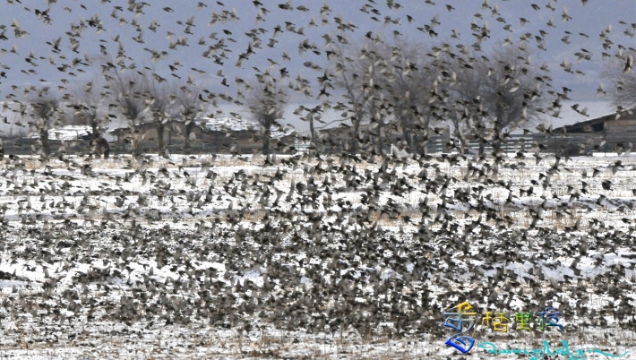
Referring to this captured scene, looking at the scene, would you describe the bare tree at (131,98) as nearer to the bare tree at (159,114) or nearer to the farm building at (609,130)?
the bare tree at (159,114)

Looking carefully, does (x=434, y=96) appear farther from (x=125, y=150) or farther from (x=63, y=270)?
(x=125, y=150)

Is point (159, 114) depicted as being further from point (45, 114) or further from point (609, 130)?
point (609, 130)

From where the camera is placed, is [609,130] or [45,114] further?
[609,130]

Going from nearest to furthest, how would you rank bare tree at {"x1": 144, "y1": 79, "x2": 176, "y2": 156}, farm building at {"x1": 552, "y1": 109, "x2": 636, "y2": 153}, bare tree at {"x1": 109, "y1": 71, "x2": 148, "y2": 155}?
bare tree at {"x1": 144, "y1": 79, "x2": 176, "y2": 156}, bare tree at {"x1": 109, "y1": 71, "x2": 148, "y2": 155}, farm building at {"x1": 552, "y1": 109, "x2": 636, "y2": 153}

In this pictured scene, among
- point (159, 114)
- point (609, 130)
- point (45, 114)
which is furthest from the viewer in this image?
point (609, 130)

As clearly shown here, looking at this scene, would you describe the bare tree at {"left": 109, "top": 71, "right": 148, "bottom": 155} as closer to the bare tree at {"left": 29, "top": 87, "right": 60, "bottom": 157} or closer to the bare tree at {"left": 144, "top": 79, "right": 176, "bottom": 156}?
the bare tree at {"left": 144, "top": 79, "right": 176, "bottom": 156}

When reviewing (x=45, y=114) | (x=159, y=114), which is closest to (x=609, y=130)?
(x=45, y=114)

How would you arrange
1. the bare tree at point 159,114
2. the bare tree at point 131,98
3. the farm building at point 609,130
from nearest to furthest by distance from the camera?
the bare tree at point 159,114
the bare tree at point 131,98
the farm building at point 609,130

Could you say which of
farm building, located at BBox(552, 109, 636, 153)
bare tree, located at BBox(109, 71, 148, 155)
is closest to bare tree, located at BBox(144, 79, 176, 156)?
bare tree, located at BBox(109, 71, 148, 155)

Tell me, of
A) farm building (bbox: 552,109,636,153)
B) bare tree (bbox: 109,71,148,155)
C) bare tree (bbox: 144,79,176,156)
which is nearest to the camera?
bare tree (bbox: 144,79,176,156)

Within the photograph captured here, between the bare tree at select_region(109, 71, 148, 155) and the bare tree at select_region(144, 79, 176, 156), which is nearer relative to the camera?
the bare tree at select_region(144, 79, 176, 156)

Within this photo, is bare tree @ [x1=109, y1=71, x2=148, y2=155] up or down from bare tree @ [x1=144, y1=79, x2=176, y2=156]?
up

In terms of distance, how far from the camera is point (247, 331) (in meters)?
12.3

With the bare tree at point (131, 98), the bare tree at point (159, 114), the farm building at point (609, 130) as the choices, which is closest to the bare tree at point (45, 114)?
the bare tree at point (131, 98)
